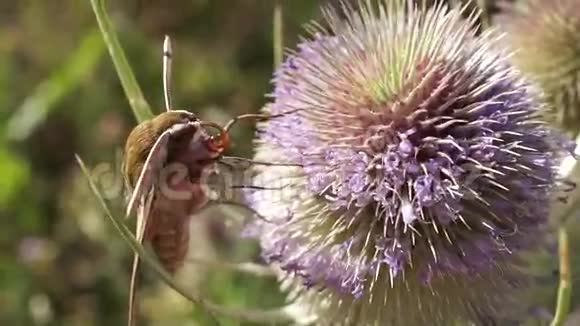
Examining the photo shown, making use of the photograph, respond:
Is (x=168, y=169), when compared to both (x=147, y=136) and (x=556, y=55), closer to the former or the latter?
(x=147, y=136)

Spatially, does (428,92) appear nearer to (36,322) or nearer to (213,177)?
(213,177)

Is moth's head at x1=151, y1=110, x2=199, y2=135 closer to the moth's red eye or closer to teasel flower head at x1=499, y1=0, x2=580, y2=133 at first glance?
the moth's red eye

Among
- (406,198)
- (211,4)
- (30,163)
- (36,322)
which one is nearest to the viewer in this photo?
(406,198)

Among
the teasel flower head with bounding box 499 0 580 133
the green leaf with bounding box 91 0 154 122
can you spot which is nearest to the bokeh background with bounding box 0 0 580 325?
the teasel flower head with bounding box 499 0 580 133

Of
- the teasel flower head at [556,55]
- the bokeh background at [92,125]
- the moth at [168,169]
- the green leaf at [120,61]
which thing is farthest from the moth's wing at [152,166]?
the bokeh background at [92,125]

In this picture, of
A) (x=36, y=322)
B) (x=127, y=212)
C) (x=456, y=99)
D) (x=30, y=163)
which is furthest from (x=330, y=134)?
(x=30, y=163)

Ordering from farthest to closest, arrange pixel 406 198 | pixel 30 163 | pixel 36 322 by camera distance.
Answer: pixel 30 163, pixel 36 322, pixel 406 198
